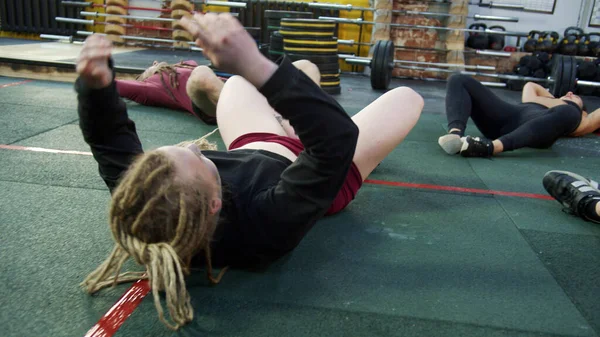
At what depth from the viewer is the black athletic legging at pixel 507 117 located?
2500mm

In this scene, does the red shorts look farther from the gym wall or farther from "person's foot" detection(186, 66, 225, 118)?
the gym wall

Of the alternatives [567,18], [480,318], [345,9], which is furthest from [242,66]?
[567,18]

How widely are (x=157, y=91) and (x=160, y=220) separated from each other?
7.66 ft

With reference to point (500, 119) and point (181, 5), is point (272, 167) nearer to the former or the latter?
point (500, 119)

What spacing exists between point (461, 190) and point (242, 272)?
1.10m

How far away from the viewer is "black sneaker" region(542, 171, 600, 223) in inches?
65.9

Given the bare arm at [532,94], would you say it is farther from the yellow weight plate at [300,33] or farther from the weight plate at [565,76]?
the yellow weight plate at [300,33]

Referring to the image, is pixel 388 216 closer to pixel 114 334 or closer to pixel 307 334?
pixel 307 334

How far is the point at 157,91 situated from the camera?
10.1 feet

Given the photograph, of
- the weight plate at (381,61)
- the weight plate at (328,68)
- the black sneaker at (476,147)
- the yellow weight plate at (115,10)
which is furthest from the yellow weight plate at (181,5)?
the black sneaker at (476,147)

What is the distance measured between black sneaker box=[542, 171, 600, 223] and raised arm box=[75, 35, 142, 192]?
1.47 meters

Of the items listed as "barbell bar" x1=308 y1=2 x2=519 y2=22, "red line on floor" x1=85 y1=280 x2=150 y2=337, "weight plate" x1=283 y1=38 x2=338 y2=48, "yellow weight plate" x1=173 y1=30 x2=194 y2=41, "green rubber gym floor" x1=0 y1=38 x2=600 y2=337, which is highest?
"barbell bar" x1=308 y1=2 x2=519 y2=22

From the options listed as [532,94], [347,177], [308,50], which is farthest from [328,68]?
[347,177]

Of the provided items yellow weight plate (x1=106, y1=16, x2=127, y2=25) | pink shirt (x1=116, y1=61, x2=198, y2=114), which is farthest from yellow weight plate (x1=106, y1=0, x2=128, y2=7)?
pink shirt (x1=116, y1=61, x2=198, y2=114)
